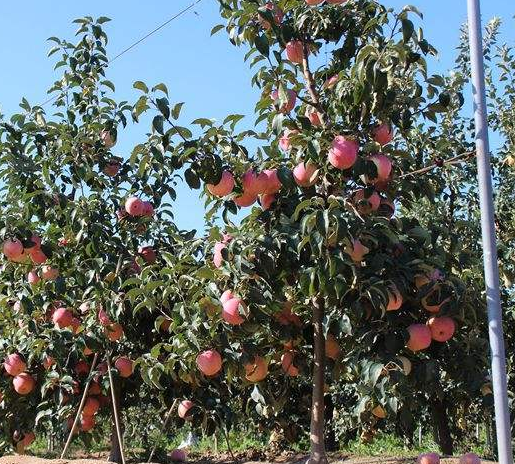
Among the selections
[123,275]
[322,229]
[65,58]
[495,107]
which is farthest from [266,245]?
[495,107]

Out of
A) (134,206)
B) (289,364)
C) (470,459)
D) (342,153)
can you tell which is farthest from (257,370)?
(134,206)

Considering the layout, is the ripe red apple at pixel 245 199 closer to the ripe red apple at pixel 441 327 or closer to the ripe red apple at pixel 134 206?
A: the ripe red apple at pixel 441 327

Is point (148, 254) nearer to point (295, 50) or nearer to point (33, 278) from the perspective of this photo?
point (33, 278)

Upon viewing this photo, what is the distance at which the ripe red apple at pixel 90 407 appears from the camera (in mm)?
4527

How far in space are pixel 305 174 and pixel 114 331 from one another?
1650 millimetres

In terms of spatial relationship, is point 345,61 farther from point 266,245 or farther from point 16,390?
point 16,390

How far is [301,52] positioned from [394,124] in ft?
2.01

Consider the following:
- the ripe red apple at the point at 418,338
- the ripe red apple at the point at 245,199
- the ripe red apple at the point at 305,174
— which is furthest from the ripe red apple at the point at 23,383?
the ripe red apple at the point at 418,338

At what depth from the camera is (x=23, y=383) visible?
448cm

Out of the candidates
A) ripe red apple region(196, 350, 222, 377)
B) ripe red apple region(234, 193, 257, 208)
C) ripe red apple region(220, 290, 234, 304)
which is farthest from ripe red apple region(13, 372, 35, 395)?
ripe red apple region(234, 193, 257, 208)

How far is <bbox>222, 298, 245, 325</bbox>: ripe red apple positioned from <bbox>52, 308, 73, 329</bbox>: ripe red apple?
61.9 inches

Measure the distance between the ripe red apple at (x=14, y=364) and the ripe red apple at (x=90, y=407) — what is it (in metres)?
0.43

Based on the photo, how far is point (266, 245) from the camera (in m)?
3.11

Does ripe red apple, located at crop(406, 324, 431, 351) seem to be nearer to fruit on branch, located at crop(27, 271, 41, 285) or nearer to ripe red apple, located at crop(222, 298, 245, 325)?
ripe red apple, located at crop(222, 298, 245, 325)
